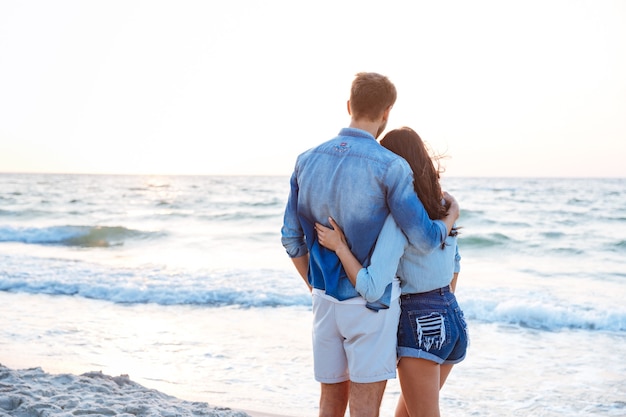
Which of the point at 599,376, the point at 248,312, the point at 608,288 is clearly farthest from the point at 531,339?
the point at 608,288

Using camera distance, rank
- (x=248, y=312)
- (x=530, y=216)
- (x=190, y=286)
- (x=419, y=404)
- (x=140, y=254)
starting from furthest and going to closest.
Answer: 1. (x=530, y=216)
2. (x=140, y=254)
3. (x=190, y=286)
4. (x=248, y=312)
5. (x=419, y=404)

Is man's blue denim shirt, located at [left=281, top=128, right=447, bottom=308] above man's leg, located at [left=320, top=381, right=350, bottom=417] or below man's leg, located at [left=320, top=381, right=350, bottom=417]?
above

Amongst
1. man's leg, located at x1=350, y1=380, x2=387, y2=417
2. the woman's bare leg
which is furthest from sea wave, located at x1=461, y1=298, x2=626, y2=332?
man's leg, located at x1=350, y1=380, x2=387, y2=417

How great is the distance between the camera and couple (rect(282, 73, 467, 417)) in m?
2.40

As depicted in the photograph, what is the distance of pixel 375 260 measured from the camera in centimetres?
239

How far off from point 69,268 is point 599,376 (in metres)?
9.28

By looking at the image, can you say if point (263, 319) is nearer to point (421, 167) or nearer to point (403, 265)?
point (403, 265)

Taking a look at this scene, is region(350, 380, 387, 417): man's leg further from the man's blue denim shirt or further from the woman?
the man's blue denim shirt

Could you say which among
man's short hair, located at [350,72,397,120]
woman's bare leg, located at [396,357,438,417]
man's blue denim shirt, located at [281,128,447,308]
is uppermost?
man's short hair, located at [350,72,397,120]

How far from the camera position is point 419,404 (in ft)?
8.39

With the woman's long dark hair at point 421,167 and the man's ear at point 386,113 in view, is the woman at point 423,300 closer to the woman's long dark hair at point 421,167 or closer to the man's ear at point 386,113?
the woman's long dark hair at point 421,167

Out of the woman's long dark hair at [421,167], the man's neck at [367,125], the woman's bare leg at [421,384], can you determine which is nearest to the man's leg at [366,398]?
the woman's bare leg at [421,384]

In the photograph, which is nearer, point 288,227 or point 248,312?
point 288,227

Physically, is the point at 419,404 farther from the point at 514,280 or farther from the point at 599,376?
the point at 514,280
